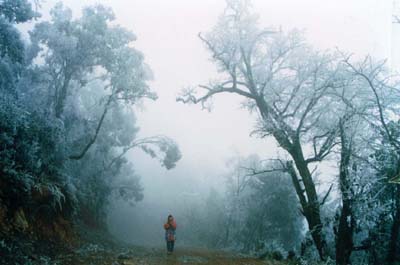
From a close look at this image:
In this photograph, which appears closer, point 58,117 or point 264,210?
point 58,117

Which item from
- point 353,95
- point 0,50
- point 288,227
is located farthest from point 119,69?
point 288,227

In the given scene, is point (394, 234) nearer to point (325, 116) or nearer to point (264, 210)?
point (325, 116)

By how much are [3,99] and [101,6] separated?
6.56 metres

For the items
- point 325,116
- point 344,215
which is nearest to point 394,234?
point 344,215

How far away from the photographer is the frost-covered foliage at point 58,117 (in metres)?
7.51

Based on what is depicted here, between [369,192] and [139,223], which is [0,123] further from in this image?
[139,223]

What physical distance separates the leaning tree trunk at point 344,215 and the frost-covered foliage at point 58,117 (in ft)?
23.8

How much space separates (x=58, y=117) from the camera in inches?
480

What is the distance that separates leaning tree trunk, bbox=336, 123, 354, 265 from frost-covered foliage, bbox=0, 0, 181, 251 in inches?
286

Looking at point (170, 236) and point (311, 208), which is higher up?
point (311, 208)

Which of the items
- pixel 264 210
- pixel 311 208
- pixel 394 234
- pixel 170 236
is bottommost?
pixel 170 236

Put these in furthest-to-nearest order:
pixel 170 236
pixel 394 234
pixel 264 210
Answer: pixel 264 210
pixel 170 236
pixel 394 234

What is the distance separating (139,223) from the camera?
1334 inches

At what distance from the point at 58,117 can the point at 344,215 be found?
1028cm
